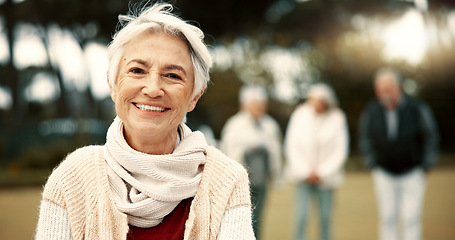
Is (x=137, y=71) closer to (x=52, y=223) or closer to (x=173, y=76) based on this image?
(x=173, y=76)

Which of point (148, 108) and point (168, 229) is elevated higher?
point (148, 108)

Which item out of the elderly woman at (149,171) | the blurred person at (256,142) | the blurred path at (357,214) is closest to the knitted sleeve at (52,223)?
the elderly woman at (149,171)

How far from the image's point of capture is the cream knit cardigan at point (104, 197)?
1779mm

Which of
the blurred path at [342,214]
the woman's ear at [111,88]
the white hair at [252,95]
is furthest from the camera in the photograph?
the blurred path at [342,214]

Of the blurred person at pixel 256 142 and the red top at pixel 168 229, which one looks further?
the blurred person at pixel 256 142

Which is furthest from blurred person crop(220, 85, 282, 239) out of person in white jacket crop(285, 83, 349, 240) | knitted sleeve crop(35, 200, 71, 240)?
knitted sleeve crop(35, 200, 71, 240)

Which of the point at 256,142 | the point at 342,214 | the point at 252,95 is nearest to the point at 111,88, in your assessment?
the point at 256,142

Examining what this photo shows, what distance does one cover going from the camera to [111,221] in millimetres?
1802

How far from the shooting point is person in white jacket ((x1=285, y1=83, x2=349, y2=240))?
6.37 m

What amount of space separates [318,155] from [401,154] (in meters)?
1.13

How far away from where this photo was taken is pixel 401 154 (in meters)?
5.84

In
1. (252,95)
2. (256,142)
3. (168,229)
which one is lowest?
(168,229)

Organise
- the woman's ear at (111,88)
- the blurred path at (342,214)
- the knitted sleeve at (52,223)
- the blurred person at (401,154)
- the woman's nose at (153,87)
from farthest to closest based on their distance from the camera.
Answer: the blurred path at (342,214) < the blurred person at (401,154) < the woman's ear at (111,88) < the woman's nose at (153,87) < the knitted sleeve at (52,223)

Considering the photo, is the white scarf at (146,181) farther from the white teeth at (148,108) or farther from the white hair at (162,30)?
the white hair at (162,30)
